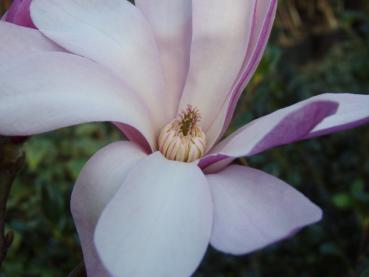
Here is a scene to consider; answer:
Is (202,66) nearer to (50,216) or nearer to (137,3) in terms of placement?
(137,3)

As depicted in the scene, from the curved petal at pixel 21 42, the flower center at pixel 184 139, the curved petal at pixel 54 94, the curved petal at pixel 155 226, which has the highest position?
the curved petal at pixel 21 42

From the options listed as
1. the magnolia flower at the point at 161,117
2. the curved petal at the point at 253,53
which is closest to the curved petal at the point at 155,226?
the magnolia flower at the point at 161,117

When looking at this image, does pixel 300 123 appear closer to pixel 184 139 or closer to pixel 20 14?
pixel 184 139

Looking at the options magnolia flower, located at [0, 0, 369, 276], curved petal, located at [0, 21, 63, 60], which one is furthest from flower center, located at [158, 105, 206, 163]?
curved petal, located at [0, 21, 63, 60]

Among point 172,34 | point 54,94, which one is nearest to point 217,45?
point 172,34

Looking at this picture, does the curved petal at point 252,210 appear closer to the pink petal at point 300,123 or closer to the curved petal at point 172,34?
the pink petal at point 300,123

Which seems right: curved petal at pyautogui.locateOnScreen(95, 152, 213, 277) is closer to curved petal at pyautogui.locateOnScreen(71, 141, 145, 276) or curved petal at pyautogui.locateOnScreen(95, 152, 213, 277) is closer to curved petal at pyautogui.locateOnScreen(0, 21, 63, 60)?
curved petal at pyautogui.locateOnScreen(71, 141, 145, 276)

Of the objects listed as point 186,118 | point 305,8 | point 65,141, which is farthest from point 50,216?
point 305,8
